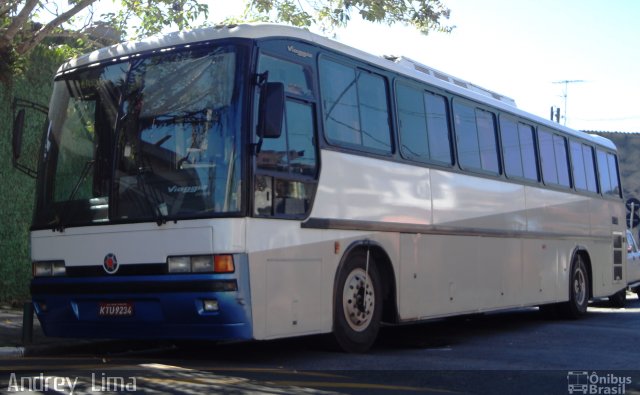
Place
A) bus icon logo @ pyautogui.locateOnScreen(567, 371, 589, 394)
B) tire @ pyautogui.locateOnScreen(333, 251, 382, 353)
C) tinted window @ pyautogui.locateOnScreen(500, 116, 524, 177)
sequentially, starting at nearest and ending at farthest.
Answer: bus icon logo @ pyautogui.locateOnScreen(567, 371, 589, 394) < tire @ pyautogui.locateOnScreen(333, 251, 382, 353) < tinted window @ pyautogui.locateOnScreen(500, 116, 524, 177)

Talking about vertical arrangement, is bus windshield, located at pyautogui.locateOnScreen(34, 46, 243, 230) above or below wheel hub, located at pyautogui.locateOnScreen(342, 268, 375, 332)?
above

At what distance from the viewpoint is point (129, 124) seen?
9.18 meters

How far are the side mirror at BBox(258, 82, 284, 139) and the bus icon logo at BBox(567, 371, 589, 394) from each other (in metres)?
3.48

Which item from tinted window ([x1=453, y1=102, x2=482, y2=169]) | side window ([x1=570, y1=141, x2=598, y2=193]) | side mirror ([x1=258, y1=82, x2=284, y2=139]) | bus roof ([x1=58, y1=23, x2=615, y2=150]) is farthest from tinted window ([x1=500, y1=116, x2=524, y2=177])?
side mirror ([x1=258, y1=82, x2=284, y2=139])

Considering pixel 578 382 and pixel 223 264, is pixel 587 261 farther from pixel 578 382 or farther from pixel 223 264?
pixel 223 264

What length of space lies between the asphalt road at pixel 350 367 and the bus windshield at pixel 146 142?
1494 mm

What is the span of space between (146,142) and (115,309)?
5.40ft

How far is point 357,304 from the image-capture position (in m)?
10.2

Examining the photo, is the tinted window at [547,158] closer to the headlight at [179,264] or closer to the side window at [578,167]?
the side window at [578,167]

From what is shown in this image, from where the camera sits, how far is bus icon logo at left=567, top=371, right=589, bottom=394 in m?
8.07

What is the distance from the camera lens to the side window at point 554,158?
1591cm

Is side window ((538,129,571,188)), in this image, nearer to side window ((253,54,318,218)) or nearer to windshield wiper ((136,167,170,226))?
side window ((253,54,318,218))

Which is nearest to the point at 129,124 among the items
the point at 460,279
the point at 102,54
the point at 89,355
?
the point at 102,54

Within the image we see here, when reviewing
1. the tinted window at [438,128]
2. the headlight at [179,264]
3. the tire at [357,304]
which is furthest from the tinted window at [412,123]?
the headlight at [179,264]
